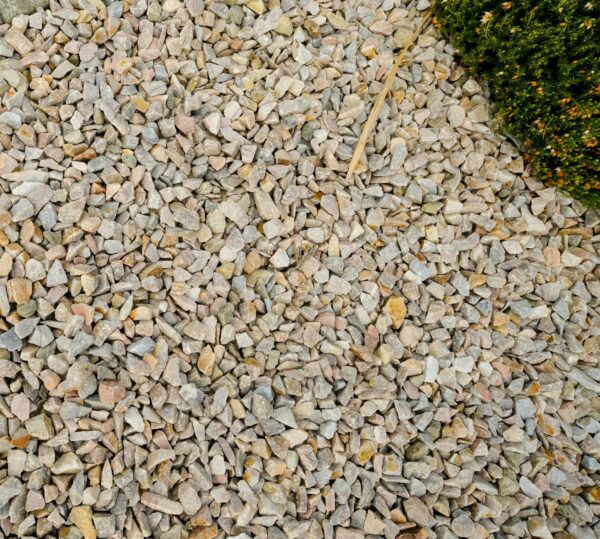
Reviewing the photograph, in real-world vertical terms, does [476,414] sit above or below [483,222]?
below

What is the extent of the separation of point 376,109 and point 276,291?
111 centimetres

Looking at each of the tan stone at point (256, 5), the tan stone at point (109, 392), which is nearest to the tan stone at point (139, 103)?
the tan stone at point (256, 5)

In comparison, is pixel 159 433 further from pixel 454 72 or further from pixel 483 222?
pixel 454 72

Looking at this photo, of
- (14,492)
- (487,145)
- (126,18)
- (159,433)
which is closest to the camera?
(14,492)

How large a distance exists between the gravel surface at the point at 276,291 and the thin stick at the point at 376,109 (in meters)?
0.05

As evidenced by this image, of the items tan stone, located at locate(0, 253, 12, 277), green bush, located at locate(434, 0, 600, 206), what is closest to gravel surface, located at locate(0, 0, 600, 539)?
tan stone, located at locate(0, 253, 12, 277)

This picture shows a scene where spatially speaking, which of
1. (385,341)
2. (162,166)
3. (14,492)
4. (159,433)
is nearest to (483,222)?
(385,341)

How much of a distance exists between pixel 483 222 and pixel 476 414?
97cm

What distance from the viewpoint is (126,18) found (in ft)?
9.23

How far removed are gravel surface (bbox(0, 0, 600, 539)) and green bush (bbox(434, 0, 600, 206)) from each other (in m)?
0.12

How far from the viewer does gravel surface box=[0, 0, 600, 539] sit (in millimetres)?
2250

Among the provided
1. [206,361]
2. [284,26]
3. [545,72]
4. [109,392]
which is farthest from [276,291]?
[545,72]

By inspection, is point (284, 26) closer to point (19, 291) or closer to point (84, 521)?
point (19, 291)

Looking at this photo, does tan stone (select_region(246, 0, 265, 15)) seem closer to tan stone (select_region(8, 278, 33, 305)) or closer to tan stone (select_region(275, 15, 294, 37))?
tan stone (select_region(275, 15, 294, 37))
